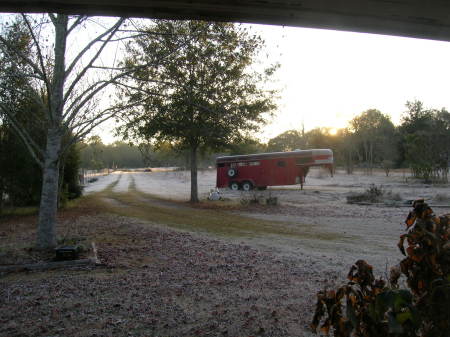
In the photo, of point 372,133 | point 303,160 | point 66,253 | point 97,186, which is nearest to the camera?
point 66,253

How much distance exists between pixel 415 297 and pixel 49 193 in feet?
22.9

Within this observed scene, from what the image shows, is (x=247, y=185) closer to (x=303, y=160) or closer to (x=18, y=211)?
(x=303, y=160)

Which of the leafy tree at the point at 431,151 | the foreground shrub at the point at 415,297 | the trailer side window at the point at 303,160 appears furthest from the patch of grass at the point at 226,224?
the leafy tree at the point at 431,151

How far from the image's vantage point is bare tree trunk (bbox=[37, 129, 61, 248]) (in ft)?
23.6

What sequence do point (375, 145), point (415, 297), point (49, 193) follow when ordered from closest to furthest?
point (415, 297) → point (49, 193) → point (375, 145)

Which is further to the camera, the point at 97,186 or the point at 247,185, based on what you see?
the point at 97,186

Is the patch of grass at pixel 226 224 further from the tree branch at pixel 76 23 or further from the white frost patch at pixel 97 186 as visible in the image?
the white frost patch at pixel 97 186

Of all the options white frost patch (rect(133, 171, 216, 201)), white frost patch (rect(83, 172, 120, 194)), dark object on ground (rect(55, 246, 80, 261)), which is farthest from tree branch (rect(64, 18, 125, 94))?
white frost patch (rect(83, 172, 120, 194))

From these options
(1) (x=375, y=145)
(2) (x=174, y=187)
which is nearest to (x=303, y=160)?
(2) (x=174, y=187)

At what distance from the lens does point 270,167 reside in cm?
2611

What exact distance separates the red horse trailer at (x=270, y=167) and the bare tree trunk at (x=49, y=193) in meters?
19.9

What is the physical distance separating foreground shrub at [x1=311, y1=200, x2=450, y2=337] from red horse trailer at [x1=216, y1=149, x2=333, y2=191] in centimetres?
2363

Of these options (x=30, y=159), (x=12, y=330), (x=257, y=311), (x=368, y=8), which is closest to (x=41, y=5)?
(x=368, y=8)

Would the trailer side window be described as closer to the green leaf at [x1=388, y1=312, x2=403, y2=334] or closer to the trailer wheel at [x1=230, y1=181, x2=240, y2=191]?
the trailer wheel at [x1=230, y1=181, x2=240, y2=191]
